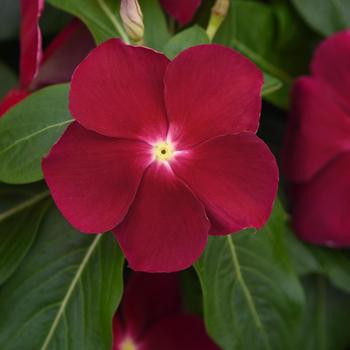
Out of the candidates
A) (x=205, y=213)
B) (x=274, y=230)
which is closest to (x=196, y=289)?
(x=274, y=230)

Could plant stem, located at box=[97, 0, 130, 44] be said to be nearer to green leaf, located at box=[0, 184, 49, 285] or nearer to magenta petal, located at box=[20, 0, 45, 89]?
magenta petal, located at box=[20, 0, 45, 89]

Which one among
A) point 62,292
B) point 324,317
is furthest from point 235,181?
point 324,317

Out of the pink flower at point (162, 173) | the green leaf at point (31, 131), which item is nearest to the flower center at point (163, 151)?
the pink flower at point (162, 173)

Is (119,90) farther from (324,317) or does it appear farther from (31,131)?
(324,317)

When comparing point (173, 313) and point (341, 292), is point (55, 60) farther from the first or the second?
point (341, 292)

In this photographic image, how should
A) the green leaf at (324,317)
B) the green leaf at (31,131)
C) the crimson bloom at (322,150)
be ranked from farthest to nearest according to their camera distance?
the green leaf at (324,317) < the crimson bloom at (322,150) < the green leaf at (31,131)

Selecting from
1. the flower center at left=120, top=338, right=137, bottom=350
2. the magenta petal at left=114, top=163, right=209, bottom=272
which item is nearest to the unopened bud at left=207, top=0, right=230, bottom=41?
the magenta petal at left=114, top=163, right=209, bottom=272

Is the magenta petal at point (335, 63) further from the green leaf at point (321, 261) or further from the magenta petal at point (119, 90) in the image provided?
the magenta petal at point (119, 90)
